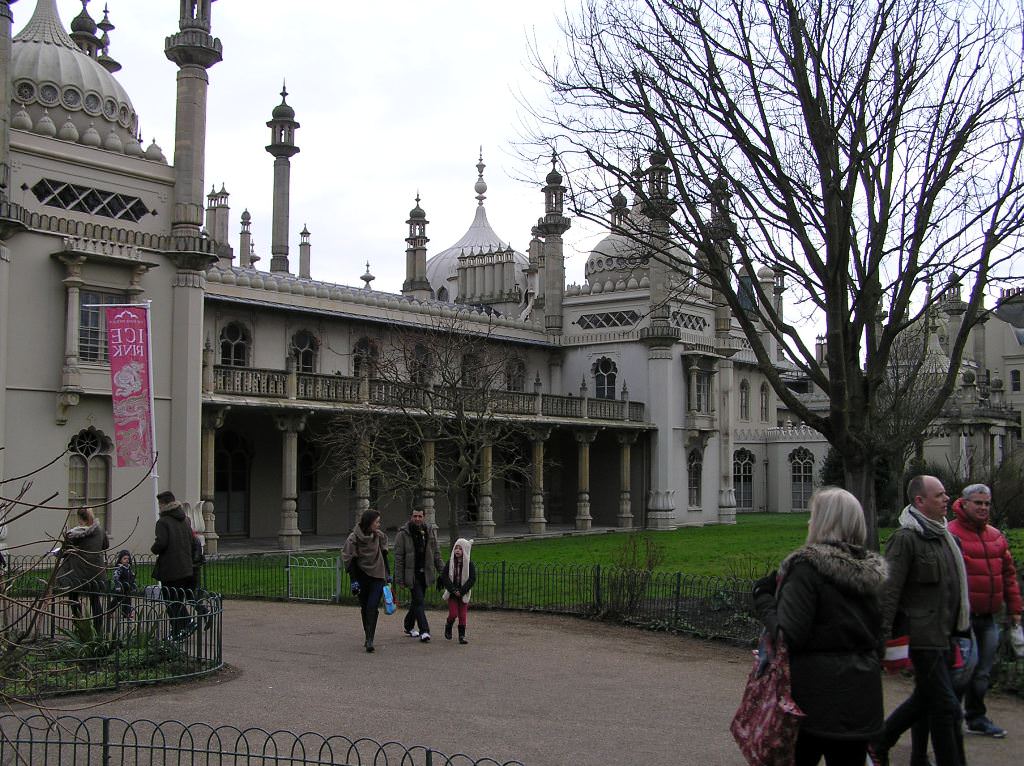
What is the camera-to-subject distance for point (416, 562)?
1345 centimetres

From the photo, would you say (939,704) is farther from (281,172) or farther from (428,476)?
(281,172)

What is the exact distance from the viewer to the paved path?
27.6ft

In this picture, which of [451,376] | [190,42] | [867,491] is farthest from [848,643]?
[190,42]

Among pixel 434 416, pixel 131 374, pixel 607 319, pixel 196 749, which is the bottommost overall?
pixel 196 749

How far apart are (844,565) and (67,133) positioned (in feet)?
76.1

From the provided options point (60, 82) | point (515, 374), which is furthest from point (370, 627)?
point (515, 374)

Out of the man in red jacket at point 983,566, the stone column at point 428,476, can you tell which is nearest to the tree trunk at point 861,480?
the man in red jacket at point 983,566

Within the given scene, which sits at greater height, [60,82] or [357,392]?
[60,82]

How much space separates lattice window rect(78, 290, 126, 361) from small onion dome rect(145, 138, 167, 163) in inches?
142

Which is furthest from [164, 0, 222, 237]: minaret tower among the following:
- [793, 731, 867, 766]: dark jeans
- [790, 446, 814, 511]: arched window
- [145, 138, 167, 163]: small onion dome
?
[790, 446, 814, 511]: arched window

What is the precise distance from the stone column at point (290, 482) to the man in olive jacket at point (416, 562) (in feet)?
50.1

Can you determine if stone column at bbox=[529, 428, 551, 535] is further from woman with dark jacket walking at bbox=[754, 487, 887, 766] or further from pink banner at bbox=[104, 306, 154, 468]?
woman with dark jacket walking at bbox=[754, 487, 887, 766]

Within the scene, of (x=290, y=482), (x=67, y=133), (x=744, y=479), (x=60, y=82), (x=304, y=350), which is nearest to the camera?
(x=67, y=133)

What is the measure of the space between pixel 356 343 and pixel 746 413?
24891 mm
